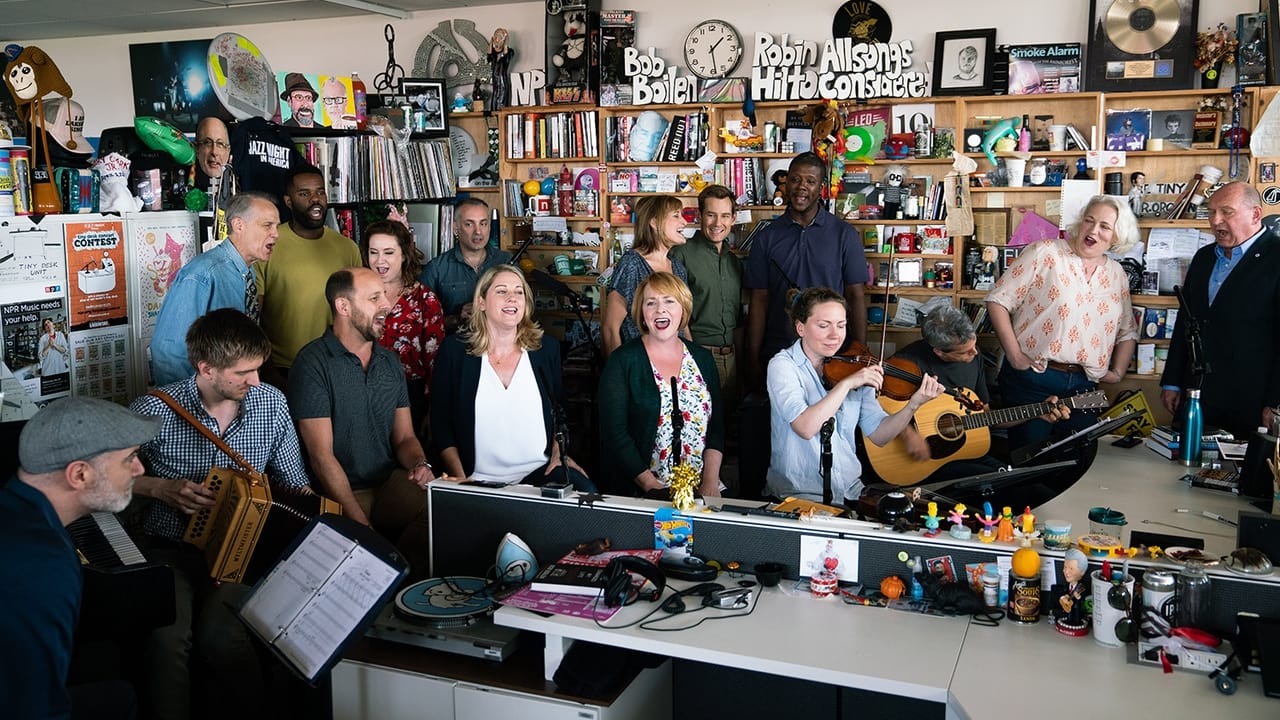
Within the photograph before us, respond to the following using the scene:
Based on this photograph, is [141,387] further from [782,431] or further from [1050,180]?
[1050,180]

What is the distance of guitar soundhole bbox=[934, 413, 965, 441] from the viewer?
175 inches

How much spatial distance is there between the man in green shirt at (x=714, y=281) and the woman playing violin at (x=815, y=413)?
1.78m

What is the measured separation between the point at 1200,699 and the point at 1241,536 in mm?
482

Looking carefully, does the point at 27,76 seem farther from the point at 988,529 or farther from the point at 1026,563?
the point at 1026,563

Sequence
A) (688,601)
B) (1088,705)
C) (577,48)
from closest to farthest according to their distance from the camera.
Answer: (1088,705)
(688,601)
(577,48)

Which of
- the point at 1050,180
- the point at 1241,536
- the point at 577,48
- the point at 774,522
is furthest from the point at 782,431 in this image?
the point at 577,48

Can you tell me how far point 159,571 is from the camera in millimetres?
2777

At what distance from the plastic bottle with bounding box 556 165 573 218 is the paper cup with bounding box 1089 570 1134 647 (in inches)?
201

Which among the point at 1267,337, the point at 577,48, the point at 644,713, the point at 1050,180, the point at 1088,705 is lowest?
the point at 644,713

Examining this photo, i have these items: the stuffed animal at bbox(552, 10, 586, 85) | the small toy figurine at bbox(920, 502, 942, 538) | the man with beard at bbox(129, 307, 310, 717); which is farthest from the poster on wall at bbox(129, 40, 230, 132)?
the small toy figurine at bbox(920, 502, 942, 538)

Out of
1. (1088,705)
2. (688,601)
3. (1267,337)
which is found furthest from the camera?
(1267,337)

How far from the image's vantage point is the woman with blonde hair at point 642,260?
4.94 m

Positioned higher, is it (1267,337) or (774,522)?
(1267,337)

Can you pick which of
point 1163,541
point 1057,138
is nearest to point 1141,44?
point 1057,138
